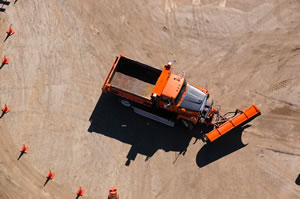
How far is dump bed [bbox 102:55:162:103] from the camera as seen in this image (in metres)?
15.9

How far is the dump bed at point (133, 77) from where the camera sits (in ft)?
52.0

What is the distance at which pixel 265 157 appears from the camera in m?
15.3

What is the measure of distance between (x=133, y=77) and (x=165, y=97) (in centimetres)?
264

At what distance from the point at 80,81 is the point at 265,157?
1160 centimetres

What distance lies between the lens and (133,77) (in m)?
16.2

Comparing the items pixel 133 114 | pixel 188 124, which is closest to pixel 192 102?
pixel 188 124

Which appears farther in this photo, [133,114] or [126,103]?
[133,114]

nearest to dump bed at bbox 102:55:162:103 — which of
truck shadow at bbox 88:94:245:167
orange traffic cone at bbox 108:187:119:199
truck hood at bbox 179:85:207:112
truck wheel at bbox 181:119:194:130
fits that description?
truck shadow at bbox 88:94:245:167

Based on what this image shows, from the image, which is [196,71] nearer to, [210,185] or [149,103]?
[149,103]

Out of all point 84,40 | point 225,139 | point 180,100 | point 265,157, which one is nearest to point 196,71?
point 180,100

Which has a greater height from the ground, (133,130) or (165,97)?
(165,97)

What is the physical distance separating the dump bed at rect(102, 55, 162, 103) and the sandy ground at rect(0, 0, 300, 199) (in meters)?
1.37

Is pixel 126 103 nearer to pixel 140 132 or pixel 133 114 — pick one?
pixel 133 114

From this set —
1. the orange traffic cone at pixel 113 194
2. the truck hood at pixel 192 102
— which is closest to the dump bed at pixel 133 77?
the truck hood at pixel 192 102
